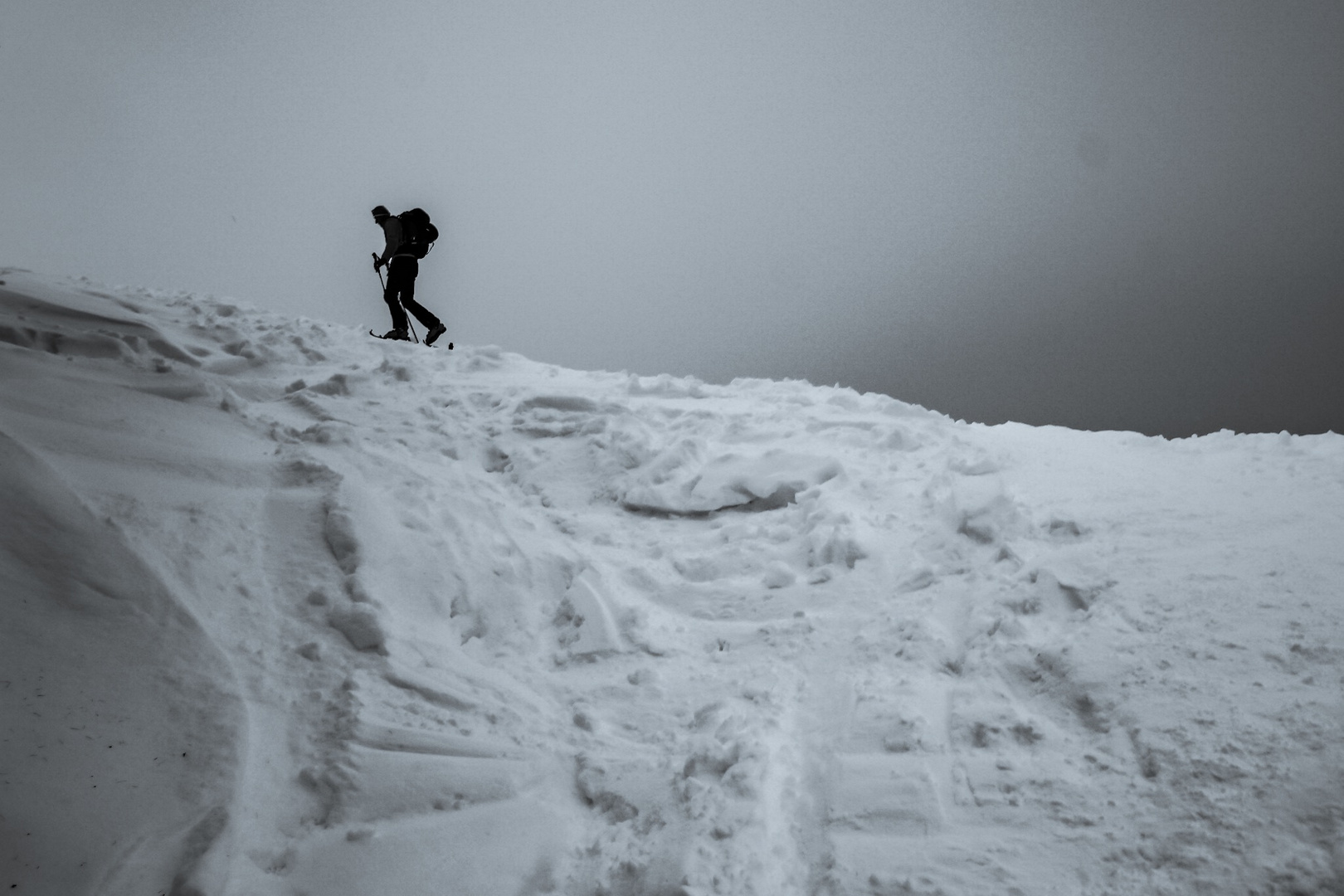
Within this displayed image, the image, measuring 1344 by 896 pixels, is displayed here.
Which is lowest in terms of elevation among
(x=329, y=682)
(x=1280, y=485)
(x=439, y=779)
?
(x=439, y=779)

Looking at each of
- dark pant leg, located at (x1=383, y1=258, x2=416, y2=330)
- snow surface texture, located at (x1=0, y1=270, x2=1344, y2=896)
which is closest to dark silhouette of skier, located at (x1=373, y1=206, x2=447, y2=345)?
dark pant leg, located at (x1=383, y1=258, x2=416, y2=330)

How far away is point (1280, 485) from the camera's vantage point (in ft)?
11.5

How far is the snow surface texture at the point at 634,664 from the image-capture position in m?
1.87

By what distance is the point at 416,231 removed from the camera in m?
8.12

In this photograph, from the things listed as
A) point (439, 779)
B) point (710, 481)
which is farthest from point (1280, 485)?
point (439, 779)

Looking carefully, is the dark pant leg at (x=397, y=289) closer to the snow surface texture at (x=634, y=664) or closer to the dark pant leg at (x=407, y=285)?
the dark pant leg at (x=407, y=285)

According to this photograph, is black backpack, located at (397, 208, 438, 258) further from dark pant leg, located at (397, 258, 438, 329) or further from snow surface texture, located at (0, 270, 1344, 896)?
snow surface texture, located at (0, 270, 1344, 896)

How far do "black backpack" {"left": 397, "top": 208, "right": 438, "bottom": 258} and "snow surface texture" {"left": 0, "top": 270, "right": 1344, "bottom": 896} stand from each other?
13.0 ft

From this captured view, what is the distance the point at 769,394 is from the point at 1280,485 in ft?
11.6

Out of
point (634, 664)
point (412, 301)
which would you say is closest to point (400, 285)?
point (412, 301)

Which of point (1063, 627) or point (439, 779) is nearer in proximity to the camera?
point (439, 779)

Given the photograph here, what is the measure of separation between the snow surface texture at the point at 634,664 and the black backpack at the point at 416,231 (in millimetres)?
3967

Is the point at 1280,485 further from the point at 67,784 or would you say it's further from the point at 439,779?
the point at 67,784

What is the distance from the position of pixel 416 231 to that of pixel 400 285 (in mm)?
661
